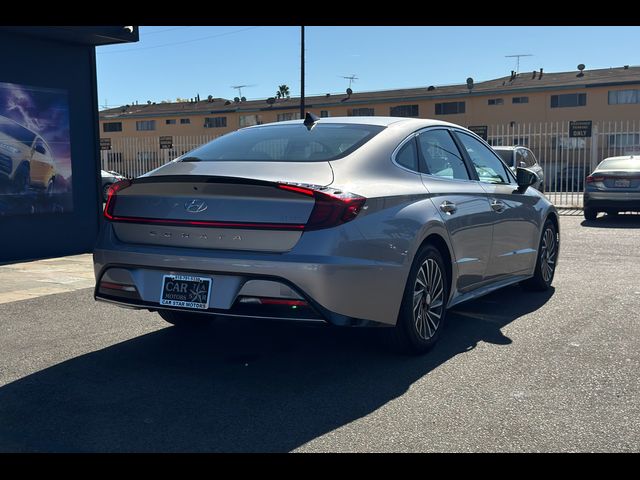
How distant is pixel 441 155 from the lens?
18.2 ft

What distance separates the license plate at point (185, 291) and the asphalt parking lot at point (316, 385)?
471 mm

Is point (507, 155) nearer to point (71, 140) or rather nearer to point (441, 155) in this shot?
point (71, 140)

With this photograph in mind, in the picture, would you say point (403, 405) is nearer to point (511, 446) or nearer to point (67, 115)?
point (511, 446)

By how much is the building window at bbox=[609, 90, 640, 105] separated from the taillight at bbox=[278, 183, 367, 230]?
142ft

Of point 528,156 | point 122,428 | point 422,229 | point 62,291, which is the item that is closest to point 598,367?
point 422,229

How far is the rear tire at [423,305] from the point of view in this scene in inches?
181

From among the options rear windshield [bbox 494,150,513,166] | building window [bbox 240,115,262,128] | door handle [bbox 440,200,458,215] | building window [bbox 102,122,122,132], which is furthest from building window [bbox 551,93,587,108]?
door handle [bbox 440,200,458,215]

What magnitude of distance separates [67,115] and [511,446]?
9031 millimetres

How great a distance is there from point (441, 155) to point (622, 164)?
11258mm

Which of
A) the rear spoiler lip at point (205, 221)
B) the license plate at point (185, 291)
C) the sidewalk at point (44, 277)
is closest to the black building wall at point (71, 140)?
the sidewalk at point (44, 277)

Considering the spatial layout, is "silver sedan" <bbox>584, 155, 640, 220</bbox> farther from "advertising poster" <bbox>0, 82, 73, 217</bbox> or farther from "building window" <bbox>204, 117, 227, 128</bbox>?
"building window" <bbox>204, 117, 227, 128</bbox>

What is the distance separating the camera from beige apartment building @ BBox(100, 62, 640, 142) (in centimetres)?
4341

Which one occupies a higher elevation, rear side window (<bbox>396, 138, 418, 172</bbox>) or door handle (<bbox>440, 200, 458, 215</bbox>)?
rear side window (<bbox>396, 138, 418, 172</bbox>)
